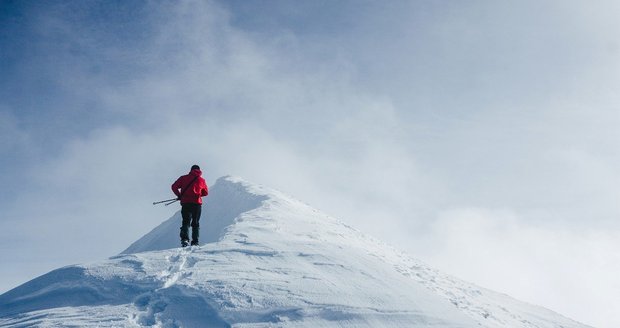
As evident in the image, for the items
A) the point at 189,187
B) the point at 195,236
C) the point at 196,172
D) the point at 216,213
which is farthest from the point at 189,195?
the point at 216,213

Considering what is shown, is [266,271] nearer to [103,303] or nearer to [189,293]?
[189,293]

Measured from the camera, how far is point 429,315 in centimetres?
845

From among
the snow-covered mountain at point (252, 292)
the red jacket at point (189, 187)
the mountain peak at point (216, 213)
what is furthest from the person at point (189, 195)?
the mountain peak at point (216, 213)

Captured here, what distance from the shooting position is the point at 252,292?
821 centimetres

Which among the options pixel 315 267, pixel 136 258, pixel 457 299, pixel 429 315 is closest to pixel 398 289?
pixel 429 315

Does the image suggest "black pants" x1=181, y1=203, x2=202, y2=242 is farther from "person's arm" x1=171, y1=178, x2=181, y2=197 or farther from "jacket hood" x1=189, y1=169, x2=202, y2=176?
"jacket hood" x1=189, y1=169, x2=202, y2=176

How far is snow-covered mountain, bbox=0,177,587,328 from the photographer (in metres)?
7.57

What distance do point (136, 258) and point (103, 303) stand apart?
1865 millimetres

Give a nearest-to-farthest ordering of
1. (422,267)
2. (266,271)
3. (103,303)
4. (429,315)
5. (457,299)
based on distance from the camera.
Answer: (103,303) < (429,315) < (266,271) < (457,299) < (422,267)

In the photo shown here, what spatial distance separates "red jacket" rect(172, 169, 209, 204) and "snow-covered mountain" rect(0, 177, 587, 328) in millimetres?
1427

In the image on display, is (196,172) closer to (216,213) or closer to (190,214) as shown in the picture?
(190,214)

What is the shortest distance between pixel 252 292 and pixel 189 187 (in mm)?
5202

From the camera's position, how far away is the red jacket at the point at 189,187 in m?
12.5

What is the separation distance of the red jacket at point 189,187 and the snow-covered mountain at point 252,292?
4.68ft
